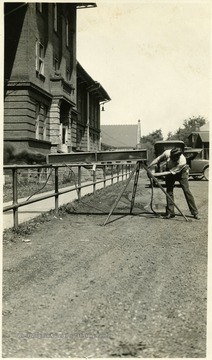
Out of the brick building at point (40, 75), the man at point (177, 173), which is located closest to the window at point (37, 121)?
the brick building at point (40, 75)

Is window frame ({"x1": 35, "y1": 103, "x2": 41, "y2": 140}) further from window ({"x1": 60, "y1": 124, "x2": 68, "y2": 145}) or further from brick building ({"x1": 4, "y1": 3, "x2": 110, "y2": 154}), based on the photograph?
window ({"x1": 60, "y1": 124, "x2": 68, "y2": 145})

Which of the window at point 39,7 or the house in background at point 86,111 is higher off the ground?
the window at point 39,7

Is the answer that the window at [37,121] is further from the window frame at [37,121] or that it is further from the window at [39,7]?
the window at [39,7]

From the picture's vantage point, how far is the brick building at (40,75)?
16812 millimetres

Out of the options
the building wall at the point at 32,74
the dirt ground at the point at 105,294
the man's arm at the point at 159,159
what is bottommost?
the dirt ground at the point at 105,294

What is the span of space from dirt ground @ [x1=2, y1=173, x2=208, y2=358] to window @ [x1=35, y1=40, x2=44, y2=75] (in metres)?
14.1

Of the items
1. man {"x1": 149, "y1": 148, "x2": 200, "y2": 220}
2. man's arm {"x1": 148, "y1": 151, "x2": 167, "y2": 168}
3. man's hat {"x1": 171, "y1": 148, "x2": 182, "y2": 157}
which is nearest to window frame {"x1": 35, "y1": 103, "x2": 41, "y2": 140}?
man's arm {"x1": 148, "y1": 151, "x2": 167, "y2": 168}

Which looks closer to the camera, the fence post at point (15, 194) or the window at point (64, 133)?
the fence post at point (15, 194)

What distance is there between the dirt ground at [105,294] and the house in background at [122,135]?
54.9 m

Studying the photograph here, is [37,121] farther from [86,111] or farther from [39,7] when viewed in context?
[86,111]

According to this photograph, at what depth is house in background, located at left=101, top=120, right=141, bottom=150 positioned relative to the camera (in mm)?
61706

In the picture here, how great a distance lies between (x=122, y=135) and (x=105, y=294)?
203 ft

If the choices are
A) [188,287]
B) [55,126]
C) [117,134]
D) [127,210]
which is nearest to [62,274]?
[188,287]

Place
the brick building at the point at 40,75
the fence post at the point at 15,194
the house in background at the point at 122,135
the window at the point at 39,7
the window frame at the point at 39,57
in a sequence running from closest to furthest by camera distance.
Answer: the fence post at the point at 15,194, the brick building at the point at 40,75, the window at the point at 39,7, the window frame at the point at 39,57, the house in background at the point at 122,135
